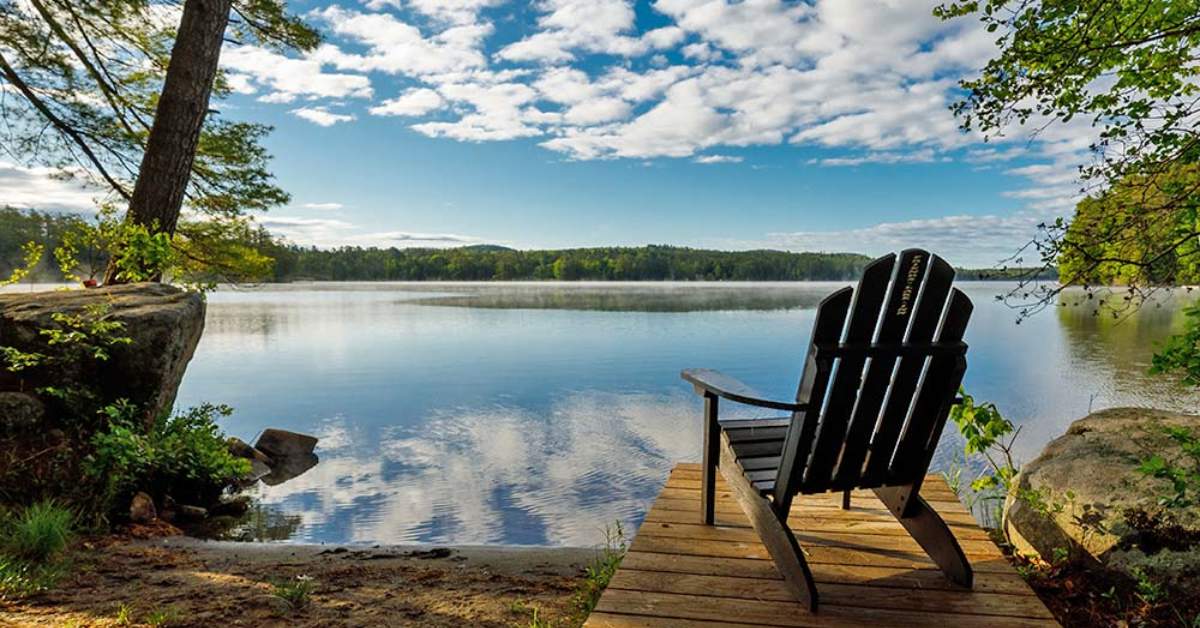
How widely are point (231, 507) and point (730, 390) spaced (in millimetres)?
5276

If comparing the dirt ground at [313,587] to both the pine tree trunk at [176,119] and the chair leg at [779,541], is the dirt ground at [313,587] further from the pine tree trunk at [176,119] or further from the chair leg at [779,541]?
the pine tree trunk at [176,119]

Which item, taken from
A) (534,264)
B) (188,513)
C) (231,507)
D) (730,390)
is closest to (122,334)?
(188,513)

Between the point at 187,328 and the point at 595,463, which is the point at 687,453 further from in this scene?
the point at 187,328

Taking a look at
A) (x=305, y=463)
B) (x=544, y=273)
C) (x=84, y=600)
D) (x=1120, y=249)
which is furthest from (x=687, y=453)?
(x=544, y=273)

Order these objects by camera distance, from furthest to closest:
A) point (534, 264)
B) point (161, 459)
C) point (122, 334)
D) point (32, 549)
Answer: point (534, 264) < point (161, 459) < point (122, 334) < point (32, 549)

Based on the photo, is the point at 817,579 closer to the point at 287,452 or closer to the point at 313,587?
the point at 313,587

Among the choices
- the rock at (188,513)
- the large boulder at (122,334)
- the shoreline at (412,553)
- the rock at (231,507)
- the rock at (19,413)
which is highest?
the large boulder at (122,334)

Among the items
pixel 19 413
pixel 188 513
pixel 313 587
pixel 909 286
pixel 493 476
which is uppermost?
pixel 909 286

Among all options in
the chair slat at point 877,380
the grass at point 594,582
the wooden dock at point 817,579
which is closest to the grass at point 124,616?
the grass at point 594,582

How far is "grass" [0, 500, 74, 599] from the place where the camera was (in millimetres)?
2840

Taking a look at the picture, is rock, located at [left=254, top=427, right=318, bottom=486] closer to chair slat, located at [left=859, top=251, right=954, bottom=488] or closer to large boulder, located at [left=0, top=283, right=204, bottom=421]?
large boulder, located at [left=0, top=283, right=204, bottom=421]

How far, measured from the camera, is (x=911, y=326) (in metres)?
2.28

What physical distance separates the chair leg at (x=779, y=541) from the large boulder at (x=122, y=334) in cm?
505

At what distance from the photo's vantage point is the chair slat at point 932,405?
2.29 m
